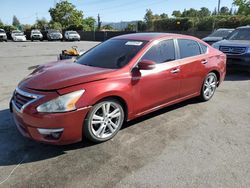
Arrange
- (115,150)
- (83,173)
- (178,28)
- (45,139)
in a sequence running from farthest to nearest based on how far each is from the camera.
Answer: (178,28) → (115,150) → (45,139) → (83,173)

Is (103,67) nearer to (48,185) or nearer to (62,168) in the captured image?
(62,168)

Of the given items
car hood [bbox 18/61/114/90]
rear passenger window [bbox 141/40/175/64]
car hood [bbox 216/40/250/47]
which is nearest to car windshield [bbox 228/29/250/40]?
car hood [bbox 216/40/250/47]

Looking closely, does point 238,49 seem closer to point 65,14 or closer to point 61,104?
point 61,104

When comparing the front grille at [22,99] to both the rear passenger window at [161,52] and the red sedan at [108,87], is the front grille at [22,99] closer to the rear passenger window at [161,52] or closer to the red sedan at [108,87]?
the red sedan at [108,87]

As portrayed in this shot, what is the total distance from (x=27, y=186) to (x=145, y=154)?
1.51 meters

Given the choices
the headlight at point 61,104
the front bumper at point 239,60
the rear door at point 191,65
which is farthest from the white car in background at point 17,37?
the headlight at point 61,104

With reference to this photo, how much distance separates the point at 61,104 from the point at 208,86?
11.9ft

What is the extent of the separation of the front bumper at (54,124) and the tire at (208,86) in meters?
3.12

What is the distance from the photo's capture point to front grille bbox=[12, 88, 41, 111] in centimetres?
344

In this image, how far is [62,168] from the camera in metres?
3.25

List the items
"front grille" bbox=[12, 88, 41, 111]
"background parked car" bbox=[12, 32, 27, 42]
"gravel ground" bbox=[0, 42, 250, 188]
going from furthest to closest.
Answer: "background parked car" bbox=[12, 32, 27, 42] → "front grille" bbox=[12, 88, 41, 111] → "gravel ground" bbox=[0, 42, 250, 188]

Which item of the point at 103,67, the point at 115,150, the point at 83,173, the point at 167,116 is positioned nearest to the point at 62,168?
the point at 83,173

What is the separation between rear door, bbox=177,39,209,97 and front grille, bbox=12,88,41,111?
2.70 meters

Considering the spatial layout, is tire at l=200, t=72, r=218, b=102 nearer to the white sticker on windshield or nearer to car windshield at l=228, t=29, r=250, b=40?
the white sticker on windshield
